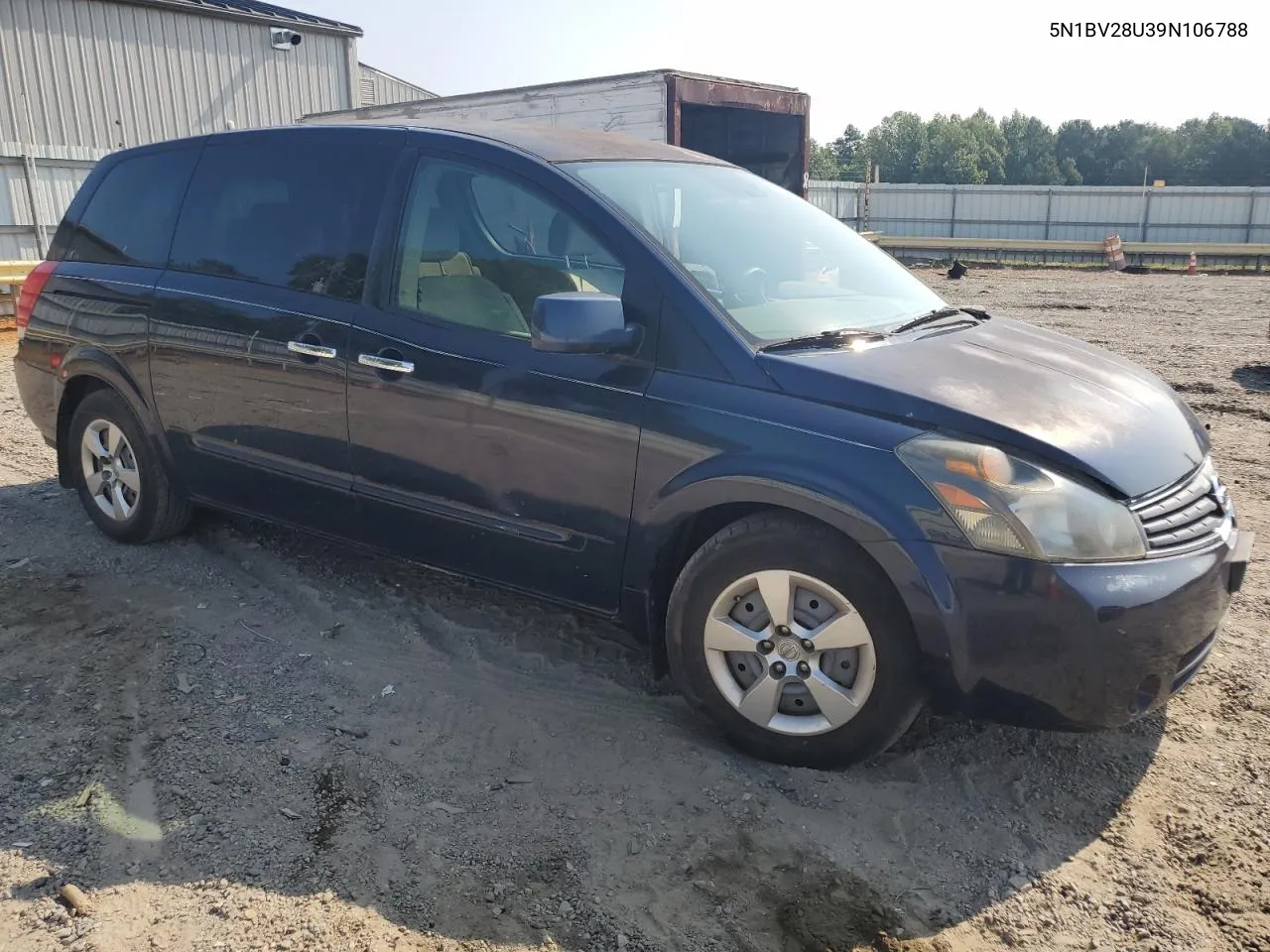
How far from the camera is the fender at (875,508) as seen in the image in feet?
8.88

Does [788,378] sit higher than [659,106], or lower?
lower

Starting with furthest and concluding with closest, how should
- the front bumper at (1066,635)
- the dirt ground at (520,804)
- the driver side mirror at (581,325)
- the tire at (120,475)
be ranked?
the tire at (120,475) < the driver side mirror at (581,325) < the front bumper at (1066,635) < the dirt ground at (520,804)

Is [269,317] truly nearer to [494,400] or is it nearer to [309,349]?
[309,349]

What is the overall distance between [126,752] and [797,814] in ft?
6.88

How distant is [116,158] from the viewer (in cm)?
491

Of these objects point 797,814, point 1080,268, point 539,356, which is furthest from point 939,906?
point 1080,268

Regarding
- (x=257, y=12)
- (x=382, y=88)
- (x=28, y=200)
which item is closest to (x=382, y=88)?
(x=382, y=88)

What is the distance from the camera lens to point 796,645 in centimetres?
296

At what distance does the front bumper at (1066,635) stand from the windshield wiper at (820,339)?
0.82 meters

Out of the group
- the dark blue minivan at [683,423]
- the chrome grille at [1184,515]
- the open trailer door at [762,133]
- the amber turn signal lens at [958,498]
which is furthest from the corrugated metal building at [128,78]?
the chrome grille at [1184,515]

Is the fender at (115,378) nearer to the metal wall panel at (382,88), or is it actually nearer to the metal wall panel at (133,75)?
the metal wall panel at (133,75)

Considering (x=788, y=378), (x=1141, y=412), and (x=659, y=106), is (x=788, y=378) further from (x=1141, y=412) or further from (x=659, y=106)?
(x=659, y=106)

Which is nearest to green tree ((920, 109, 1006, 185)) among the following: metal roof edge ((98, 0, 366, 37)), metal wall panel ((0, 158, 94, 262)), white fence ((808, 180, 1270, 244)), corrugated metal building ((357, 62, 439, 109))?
white fence ((808, 180, 1270, 244))

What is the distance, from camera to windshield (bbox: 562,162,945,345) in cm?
333
